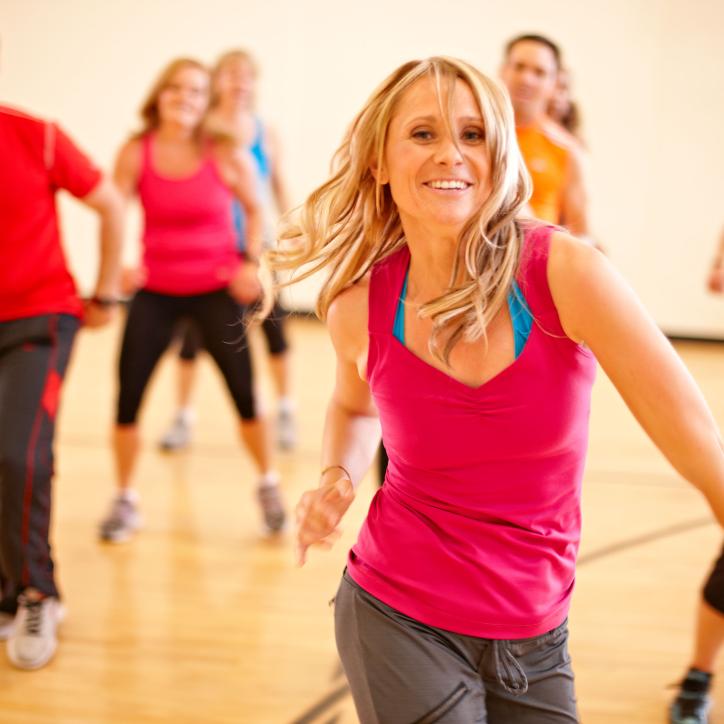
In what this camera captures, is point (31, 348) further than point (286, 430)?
No

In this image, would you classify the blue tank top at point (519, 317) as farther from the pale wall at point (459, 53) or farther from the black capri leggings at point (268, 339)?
the pale wall at point (459, 53)

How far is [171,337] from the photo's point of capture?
10.6ft

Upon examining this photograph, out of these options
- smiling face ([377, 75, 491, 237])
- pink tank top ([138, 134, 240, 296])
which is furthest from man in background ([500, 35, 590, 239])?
smiling face ([377, 75, 491, 237])

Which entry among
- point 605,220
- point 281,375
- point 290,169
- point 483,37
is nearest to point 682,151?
point 605,220

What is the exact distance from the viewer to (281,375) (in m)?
4.43

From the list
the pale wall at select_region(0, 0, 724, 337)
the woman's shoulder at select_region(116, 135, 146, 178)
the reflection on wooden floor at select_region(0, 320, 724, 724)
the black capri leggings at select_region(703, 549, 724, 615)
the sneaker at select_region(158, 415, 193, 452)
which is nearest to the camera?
the black capri leggings at select_region(703, 549, 724, 615)

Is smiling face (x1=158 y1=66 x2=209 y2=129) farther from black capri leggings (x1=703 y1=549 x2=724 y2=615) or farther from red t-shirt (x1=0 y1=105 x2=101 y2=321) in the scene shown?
black capri leggings (x1=703 y1=549 x2=724 y2=615)

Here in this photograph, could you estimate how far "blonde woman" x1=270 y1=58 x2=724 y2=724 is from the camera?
3.98 feet

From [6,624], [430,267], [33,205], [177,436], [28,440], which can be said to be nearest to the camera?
[430,267]

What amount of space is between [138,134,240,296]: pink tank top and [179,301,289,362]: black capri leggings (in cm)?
85

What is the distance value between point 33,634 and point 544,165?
2054mm

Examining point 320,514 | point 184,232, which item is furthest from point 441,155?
point 184,232

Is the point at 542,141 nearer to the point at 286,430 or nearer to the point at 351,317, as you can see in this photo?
the point at 351,317

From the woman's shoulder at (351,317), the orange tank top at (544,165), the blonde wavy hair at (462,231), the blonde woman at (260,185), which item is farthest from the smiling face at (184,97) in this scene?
the woman's shoulder at (351,317)
